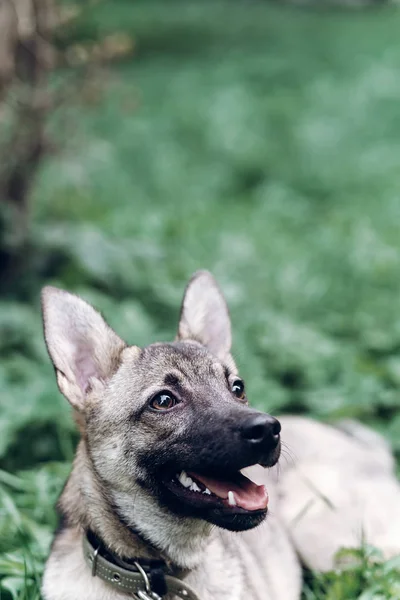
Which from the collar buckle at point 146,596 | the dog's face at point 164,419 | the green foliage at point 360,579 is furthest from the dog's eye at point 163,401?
the green foliage at point 360,579

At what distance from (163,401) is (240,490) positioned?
440mm

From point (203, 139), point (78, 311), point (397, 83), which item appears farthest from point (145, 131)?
point (78, 311)

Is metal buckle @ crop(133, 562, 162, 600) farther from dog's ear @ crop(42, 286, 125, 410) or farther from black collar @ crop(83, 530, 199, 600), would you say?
dog's ear @ crop(42, 286, 125, 410)

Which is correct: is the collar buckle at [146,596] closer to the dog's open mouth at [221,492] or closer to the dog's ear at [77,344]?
the dog's open mouth at [221,492]

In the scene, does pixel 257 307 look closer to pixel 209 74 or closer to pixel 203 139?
pixel 203 139

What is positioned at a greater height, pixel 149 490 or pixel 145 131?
pixel 149 490

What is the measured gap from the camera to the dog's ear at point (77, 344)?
9.87 ft

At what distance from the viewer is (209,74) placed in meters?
14.1

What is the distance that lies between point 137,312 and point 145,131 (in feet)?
23.1

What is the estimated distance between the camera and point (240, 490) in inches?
108

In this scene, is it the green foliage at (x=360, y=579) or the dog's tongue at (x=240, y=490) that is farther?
the green foliage at (x=360, y=579)

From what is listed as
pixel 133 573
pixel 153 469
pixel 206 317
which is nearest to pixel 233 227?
pixel 206 317

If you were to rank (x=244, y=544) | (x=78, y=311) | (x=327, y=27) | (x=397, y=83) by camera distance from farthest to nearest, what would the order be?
(x=327, y=27) < (x=397, y=83) < (x=244, y=544) < (x=78, y=311)

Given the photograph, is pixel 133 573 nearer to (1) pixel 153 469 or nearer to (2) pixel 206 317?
(1) pixel 153 469
